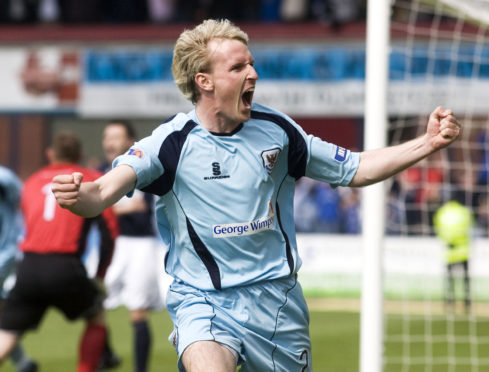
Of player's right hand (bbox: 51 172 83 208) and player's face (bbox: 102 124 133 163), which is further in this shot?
player's face (bbox: 102 124 133 163)

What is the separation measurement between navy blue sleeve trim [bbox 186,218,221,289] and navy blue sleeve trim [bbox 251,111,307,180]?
46 cm

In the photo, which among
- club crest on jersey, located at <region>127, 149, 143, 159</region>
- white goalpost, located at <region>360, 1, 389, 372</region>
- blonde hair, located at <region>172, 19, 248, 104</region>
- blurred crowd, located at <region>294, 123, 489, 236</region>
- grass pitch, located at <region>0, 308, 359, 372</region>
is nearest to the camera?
club crest on jersey, located at <region>127, 149, 143, 159</region>

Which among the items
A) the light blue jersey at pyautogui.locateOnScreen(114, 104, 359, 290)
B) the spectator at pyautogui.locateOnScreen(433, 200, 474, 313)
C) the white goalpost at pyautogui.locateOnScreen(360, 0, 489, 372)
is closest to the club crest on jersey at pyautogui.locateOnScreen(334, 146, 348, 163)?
the light blue jersey at pyautogui.locateOnScreen(114, 104, 359, 290)

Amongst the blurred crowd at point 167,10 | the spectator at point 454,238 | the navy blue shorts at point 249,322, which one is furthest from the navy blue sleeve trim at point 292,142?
the blurred crowd at point 167,10

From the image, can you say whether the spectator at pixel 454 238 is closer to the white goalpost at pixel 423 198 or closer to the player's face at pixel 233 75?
the white goalpost at pixel 423 198

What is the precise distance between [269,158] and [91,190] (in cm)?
79

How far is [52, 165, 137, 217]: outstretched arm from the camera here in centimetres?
297

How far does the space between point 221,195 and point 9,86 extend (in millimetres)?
16174

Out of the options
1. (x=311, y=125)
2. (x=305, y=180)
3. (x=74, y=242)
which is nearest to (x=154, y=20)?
(x=311, y=125)

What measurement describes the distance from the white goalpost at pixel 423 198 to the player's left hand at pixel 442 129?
2.18m

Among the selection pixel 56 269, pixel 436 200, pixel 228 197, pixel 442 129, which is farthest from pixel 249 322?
pixel 436 200

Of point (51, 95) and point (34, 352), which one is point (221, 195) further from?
point (51, 95)

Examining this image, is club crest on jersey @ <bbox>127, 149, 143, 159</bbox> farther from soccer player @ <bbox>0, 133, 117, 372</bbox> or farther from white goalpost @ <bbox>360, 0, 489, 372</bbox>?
soccer player @ <bbox>0, 133, 117, 372</bbox>

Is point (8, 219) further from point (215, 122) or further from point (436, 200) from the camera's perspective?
point (436, 200)
